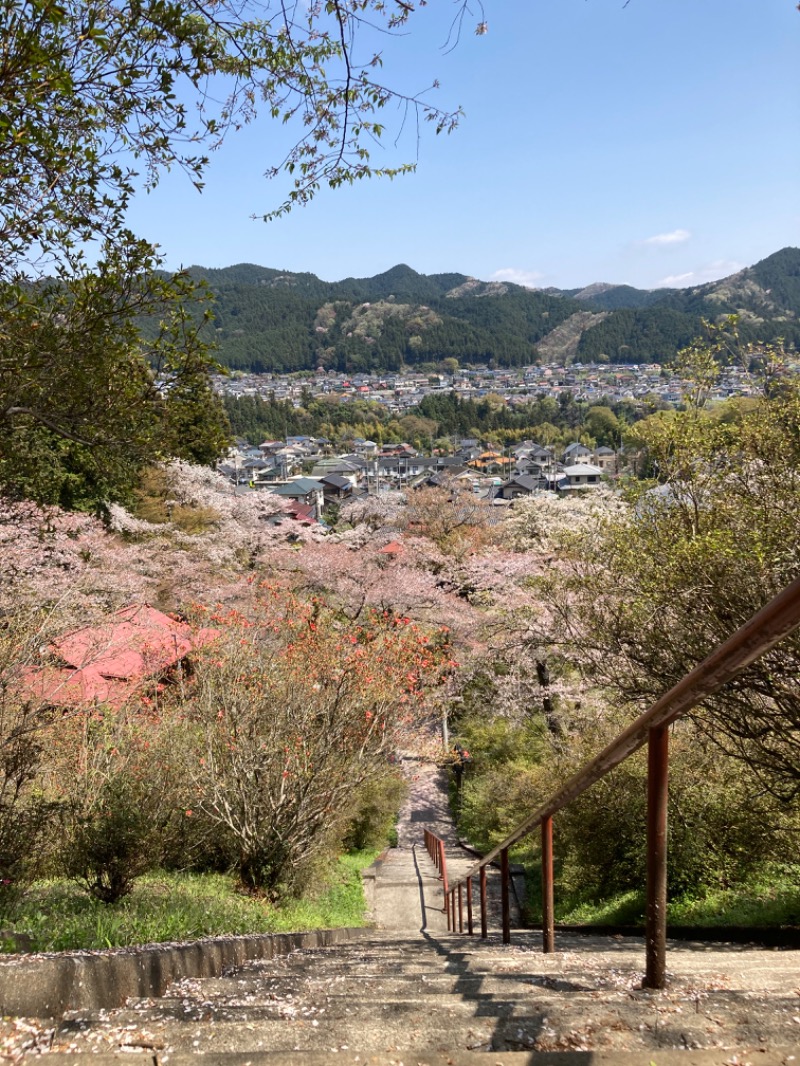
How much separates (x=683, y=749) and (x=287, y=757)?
209 inches

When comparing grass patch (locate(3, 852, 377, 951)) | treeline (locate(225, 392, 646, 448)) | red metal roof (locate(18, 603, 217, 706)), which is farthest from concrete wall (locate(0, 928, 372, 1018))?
treeline (locate(225, 392, 646, 448))

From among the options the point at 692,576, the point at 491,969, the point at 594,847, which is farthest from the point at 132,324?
the point at 594,847

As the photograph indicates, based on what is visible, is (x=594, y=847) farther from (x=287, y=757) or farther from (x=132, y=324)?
(x=132, y=324)

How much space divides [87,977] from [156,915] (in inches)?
140

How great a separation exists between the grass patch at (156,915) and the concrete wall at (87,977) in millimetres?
1131

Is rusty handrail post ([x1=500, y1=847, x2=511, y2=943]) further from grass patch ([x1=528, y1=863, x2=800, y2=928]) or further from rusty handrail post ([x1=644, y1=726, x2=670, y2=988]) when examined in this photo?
rusty handrail post ([x1=644, y1=726, x2=670, y2=988])

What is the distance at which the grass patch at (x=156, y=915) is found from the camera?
14.9ft

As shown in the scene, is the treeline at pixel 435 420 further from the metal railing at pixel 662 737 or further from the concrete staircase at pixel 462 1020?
the metal railing at pixel 662 737

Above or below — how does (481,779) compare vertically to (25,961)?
below

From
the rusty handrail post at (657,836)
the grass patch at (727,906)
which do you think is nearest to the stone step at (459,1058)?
the rusty handrail post at (657,836)

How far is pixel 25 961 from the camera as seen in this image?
2309mm

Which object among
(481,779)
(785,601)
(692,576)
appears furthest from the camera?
(481,779)

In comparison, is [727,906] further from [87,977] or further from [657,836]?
[87,977]

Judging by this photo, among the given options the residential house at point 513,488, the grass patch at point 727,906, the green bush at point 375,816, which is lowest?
the green bush at point 375,816
